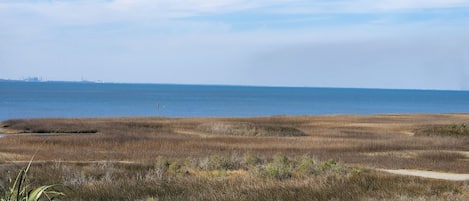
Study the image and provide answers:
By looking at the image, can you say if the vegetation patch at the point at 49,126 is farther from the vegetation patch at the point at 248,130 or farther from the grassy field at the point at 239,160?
the vegetation patch at the point at 248,130

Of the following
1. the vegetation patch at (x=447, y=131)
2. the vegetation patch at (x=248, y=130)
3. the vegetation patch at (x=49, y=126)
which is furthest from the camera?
the vegetation patch at (x=49, y=126)

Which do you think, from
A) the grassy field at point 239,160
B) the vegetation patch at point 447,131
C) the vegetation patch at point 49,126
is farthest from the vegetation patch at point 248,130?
the vegetation patch at point 447,131

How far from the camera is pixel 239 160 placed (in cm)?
2780

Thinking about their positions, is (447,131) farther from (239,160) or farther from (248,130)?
(239,160)

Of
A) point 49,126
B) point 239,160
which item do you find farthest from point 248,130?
point 239,160

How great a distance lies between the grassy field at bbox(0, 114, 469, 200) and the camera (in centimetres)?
1567

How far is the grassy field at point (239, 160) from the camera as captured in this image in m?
15.7

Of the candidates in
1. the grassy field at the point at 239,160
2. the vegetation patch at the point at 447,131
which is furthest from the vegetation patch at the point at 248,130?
the vegetation patch at the point at 447,131

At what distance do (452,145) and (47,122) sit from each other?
106ft

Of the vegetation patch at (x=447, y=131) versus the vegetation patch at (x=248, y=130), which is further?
the vegetation patch at (x=447, y=131)

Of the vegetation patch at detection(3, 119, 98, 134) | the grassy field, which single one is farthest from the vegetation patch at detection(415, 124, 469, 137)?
the vegetation patch at detection(3, 119, 98, 134)

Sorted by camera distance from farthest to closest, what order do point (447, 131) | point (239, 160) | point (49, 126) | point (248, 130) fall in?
1. point (49, 126)
2. point (447, 131)
3. point (248, 130)
4. point (239, 160)

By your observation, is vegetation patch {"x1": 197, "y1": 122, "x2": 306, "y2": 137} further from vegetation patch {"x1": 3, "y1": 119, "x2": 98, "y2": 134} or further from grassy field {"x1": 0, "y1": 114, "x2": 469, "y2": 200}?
vegetation patch {"x1": 3, "y1": 119, "x2": 98, "y2": 134}

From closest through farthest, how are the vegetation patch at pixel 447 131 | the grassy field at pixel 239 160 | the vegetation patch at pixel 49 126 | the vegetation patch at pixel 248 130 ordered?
the grassy field at pixel 239 160
the vegetation patch at pixel 248 130
the vegetation patch at pixel 447 131
the vegetation patch at pixel 49 126
